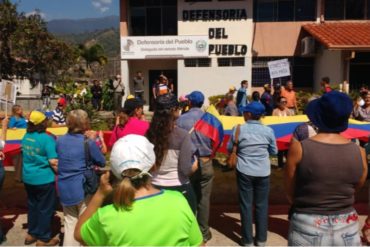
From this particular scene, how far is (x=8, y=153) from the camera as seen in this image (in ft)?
19.9

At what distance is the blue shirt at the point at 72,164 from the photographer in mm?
4570

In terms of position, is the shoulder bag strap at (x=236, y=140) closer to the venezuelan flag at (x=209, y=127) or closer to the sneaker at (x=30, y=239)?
the venezuelan flag at (x=209, y=127)

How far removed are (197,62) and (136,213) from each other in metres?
18.3

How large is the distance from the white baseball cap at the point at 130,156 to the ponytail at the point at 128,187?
0.03 meters

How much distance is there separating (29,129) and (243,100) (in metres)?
9.47

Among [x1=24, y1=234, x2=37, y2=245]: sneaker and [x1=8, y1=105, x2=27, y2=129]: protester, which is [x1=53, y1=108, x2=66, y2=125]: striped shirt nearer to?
[x1=8, y1=105, x2=27, y2=129]: protester

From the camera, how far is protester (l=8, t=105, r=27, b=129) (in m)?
7.19

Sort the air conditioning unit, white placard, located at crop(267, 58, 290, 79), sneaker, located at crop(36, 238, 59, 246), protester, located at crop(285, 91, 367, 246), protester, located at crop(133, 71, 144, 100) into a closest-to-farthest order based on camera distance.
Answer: protester, located at crop(285, 91, 367, 246), sneaker, located at crop(36, 238, 59, 246), white placard, located at crop(267, 58, 290, 79), the air conditioning unit, protester, located at crop(133, 71, 144, 100)

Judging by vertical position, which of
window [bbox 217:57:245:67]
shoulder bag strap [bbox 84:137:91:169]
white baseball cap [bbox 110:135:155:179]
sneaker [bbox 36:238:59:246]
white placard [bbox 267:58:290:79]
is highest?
window [bbox 217:57:245:67]

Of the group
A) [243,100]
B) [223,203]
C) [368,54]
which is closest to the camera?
[223,203]

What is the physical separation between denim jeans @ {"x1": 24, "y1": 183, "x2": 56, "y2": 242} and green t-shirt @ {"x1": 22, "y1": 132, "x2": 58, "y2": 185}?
0.34 ft

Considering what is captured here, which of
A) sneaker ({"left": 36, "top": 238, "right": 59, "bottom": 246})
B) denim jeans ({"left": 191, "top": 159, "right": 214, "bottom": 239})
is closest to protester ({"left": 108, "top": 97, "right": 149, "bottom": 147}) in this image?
Result: denim jeans ({"left": 191, "top": 159, "right": 214, "bottom": 239})

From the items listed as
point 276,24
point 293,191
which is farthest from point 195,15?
point 293,191

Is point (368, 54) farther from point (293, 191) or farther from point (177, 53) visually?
point (293, 191)
